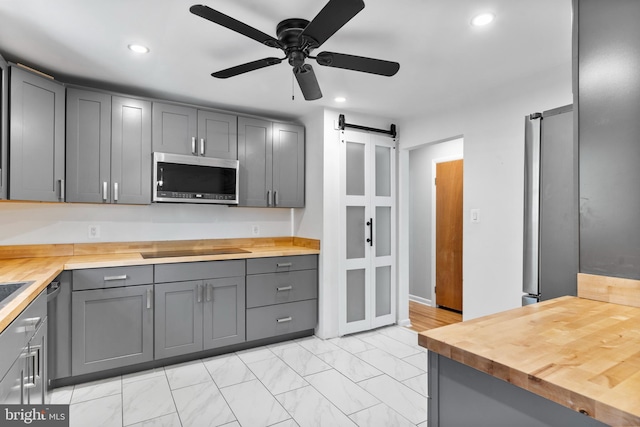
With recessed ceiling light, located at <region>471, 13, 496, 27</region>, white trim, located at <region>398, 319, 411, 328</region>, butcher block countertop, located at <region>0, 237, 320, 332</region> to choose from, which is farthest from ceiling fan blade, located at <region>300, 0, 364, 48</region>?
white trim, located at <region>398, 319, 411, 328</region>

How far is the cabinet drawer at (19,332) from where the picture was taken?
1.29 m

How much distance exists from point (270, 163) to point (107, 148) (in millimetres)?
1459

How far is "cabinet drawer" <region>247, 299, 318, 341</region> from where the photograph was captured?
10.6ft

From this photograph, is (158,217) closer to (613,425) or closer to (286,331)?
(286,331)

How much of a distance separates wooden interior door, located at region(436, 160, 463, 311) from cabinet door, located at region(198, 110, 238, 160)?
9.21 ft

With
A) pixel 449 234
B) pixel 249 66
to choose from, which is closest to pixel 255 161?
pixel 249 66

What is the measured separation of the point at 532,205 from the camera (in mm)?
2035

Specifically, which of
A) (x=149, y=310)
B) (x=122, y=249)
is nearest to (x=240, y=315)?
(x=149, y=310)

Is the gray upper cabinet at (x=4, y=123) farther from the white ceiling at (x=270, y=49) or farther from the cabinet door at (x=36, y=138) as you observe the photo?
the white ceiling at (x=270, y=49)

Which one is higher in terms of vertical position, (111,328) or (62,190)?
(62,190)

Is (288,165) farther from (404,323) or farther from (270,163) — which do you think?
(404,323)

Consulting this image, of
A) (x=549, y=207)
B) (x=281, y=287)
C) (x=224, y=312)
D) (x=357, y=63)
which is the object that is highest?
(x=357, y=63)

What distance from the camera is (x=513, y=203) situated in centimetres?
279

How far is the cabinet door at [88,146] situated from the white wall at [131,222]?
1.13ft
